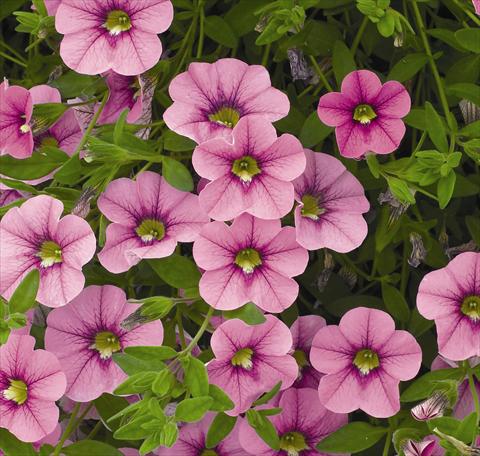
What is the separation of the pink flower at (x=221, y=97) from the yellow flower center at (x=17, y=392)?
1.14 feet

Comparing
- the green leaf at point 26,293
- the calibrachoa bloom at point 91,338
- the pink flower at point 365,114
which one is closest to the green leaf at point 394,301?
the pink flower at point 365,114

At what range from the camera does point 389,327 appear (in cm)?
101

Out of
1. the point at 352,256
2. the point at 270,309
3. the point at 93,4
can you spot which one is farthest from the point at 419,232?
the point at 93,4

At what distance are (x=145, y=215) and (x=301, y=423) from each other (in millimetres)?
308

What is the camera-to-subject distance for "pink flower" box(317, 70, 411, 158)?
3.23 feet

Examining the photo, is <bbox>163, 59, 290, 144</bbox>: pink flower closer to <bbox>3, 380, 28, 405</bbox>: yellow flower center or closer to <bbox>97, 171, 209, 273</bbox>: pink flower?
<bbox>97, 171, 209, 273</bbox>: pink flower

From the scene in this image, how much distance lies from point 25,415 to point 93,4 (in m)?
0.46

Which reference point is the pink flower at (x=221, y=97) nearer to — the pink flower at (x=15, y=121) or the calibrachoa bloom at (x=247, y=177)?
the calibrachoa bloom at (x=247, y=177)

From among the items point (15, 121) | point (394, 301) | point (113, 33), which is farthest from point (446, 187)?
point (15, 121)

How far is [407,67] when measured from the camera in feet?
3.42

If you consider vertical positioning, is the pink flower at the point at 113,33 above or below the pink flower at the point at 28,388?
above

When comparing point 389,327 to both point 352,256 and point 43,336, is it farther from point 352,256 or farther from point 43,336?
point 43,336

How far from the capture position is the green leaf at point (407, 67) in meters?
1.04

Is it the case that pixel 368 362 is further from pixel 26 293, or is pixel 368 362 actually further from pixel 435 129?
pixel 26 293
